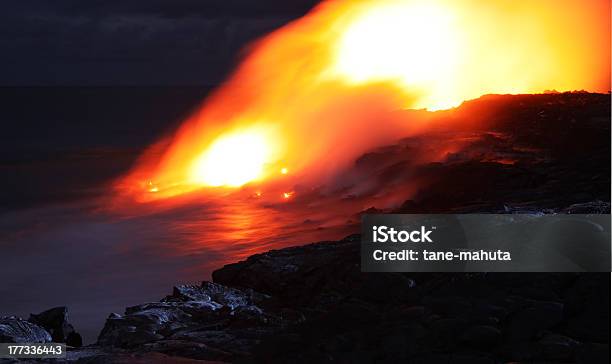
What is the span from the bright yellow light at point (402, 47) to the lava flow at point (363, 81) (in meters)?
0.06

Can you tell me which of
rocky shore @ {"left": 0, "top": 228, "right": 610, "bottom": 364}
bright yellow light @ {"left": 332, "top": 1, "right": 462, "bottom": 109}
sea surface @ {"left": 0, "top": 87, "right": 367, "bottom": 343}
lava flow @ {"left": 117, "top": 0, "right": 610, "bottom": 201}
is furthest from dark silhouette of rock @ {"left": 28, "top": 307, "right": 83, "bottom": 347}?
bright yellow light @ {"left": 332, "top": 1, "right": 462, "bottom": 109}

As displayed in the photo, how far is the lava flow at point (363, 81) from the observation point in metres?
30.5

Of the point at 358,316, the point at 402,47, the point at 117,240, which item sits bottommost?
the point at 358,316

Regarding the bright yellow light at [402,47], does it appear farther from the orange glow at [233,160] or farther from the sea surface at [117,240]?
the sea surface at [117,240]

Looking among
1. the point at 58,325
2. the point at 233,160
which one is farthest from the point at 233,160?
the point at 58,325

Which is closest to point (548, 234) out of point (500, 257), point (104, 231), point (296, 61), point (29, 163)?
point (500, 257)

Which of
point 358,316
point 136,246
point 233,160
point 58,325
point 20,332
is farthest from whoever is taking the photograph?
point 233,160

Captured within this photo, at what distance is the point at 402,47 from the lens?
128ft

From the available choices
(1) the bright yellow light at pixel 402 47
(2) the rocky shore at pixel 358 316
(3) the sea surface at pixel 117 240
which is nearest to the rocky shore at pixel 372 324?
(2) the rocky shore at pixel 358 316

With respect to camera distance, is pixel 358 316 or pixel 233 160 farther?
pixel 233 160

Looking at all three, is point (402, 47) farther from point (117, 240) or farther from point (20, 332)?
point (20, 332)

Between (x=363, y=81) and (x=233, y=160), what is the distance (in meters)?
8.03

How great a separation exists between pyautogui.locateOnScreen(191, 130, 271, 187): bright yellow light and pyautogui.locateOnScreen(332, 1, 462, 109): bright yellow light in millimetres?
6209

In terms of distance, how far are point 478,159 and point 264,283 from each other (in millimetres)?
9565
